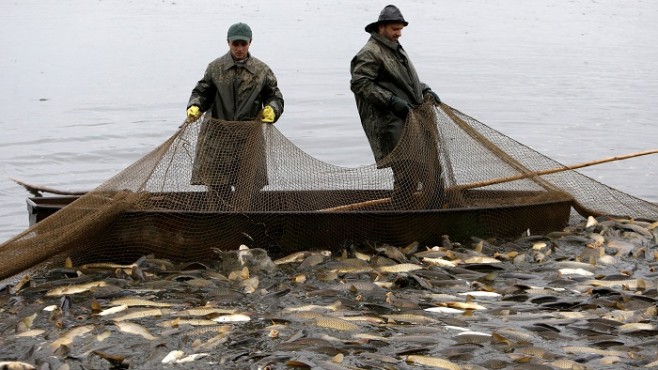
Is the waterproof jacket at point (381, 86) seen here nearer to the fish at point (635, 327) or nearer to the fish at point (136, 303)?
the fish at point (136, 303)

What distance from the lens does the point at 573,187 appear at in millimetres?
11125

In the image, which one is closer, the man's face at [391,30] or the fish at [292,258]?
the fish at [292,258]

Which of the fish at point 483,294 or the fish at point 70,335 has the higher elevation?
the fish at point 483,294

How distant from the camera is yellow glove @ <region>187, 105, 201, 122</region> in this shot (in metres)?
10.1

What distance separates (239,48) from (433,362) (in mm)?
4618

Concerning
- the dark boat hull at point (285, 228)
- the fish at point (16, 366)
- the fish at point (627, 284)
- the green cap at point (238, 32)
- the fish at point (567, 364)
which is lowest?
the fish at point (16, 366)

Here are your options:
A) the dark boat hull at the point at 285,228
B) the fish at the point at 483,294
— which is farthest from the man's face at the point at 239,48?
the fish at the point at 483,294

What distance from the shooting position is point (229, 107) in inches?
420

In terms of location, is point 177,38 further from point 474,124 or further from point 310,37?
point 474,124

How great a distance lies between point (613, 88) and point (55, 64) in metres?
15.9

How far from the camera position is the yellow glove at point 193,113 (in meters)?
10.1

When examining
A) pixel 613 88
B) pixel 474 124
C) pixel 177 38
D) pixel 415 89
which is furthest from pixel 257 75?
pixel 177 38

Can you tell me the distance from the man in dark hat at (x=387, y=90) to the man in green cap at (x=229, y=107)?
962mm

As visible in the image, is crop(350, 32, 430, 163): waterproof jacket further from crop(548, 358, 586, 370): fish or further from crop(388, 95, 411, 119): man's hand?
crop(548, 358, 586, 370): fish
